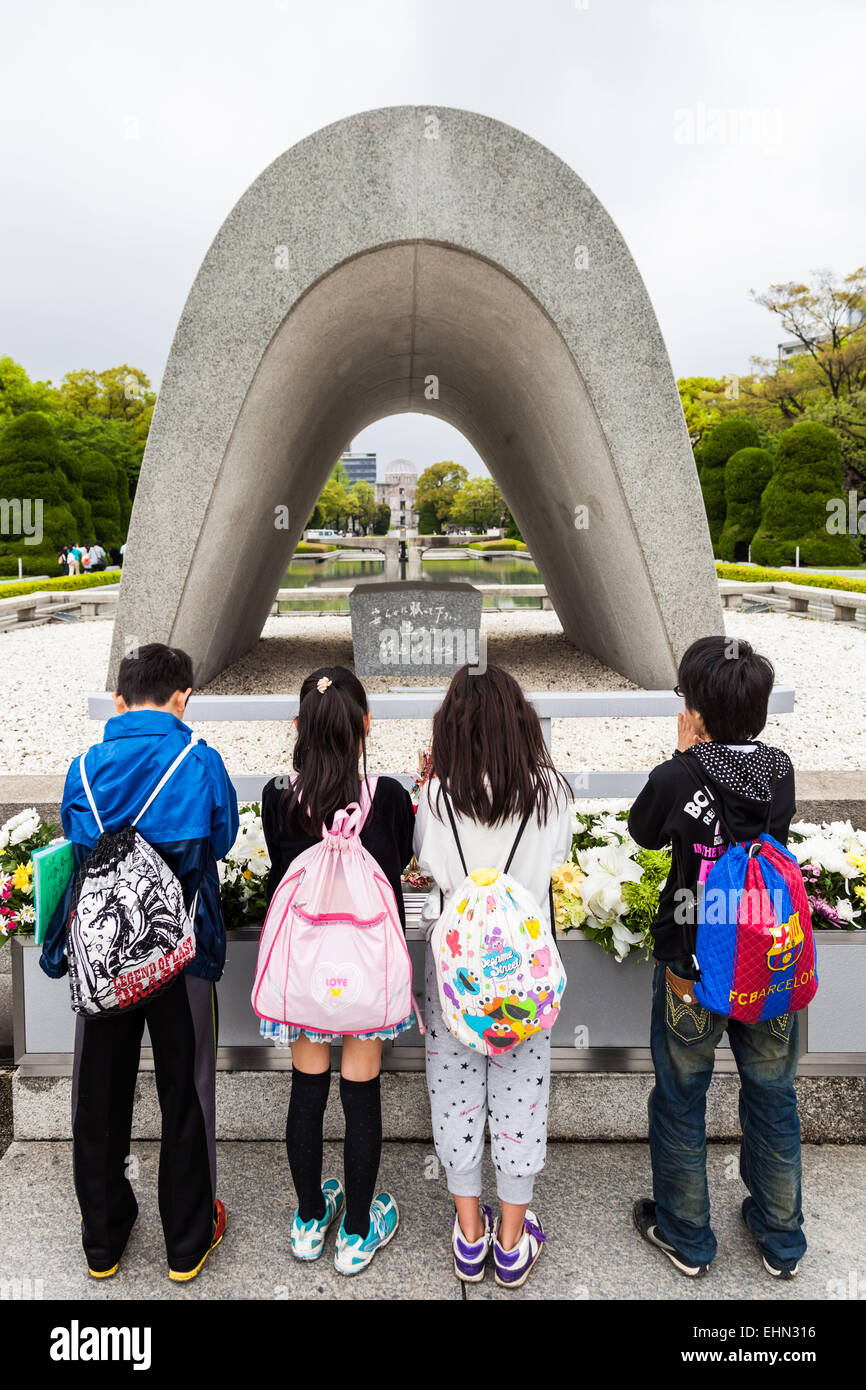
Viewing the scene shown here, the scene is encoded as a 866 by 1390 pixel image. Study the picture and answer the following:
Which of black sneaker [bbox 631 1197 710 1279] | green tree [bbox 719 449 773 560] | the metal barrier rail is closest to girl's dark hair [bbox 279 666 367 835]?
black sneaker [bbox 631 1197 710 1279]

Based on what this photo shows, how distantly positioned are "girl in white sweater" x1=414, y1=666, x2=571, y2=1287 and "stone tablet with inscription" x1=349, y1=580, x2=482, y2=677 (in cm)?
699

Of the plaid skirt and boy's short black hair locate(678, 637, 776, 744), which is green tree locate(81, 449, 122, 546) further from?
boy's short black hair locate(678, 637, 776, 744)

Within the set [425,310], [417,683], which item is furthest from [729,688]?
[417,683]

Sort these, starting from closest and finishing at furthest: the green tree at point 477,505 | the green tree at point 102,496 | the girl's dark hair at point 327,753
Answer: the girl's dark hair at point 327,753, the green tree at point 102,496, the green tree at point 477,505

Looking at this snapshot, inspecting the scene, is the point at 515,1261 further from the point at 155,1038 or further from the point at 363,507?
the point at 363,507

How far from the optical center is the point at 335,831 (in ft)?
7.61

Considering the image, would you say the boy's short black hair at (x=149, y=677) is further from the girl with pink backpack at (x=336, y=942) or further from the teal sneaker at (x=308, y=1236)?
the teal sneaker at (x=308, y=1236)

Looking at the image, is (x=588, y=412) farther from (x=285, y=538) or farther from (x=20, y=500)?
(x=20, y=500)

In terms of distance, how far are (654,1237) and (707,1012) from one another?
688 millimetres

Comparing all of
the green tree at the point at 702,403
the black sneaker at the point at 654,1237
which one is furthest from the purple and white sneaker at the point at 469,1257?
the green tree at the point at 702,403

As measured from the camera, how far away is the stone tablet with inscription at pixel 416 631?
9.33 m

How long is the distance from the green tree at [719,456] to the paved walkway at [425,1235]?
100 feet

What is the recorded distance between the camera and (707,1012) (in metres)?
2.36

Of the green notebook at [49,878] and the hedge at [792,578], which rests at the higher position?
the hedge at [792,578]
